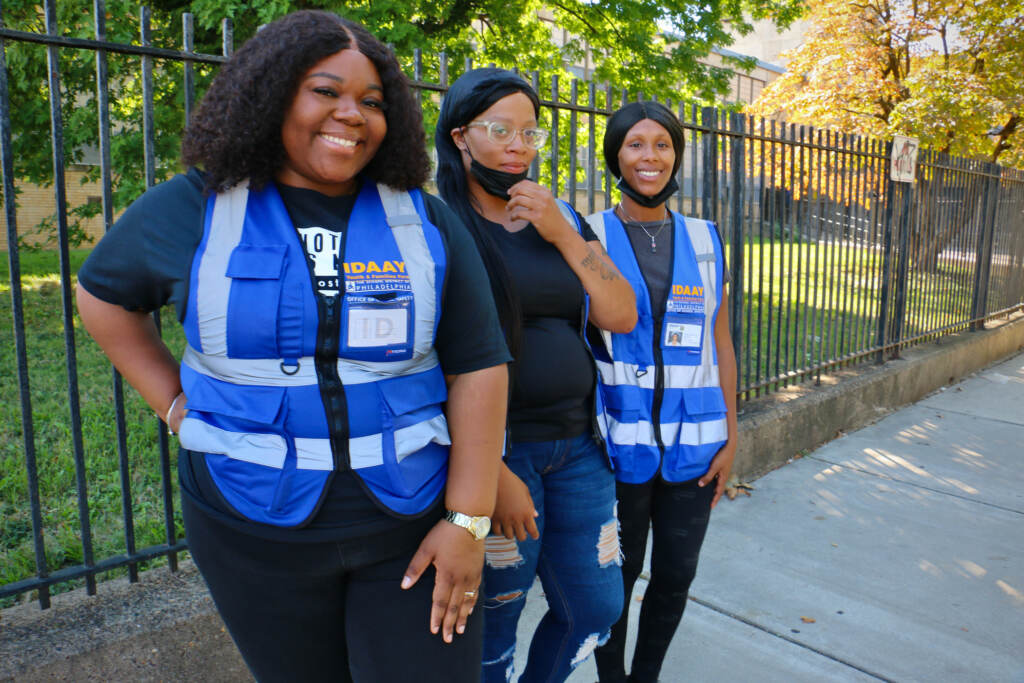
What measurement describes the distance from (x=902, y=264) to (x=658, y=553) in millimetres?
5372

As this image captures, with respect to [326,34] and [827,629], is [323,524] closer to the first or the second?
[326,34]

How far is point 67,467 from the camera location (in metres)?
4.71

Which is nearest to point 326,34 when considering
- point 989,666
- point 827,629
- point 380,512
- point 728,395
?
point 380,512

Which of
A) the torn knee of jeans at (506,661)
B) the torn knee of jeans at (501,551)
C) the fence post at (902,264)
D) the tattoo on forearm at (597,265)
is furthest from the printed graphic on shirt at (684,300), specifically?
the fence post at (902,264)

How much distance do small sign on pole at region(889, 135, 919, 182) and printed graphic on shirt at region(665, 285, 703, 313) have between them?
15.6ft

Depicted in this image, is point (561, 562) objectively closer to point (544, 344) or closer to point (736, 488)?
point (544, 344)

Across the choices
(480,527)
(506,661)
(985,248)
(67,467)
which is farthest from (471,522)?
(985,248)

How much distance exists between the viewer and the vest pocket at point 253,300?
1.35 m

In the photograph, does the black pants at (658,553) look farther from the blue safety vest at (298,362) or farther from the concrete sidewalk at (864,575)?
the blue safety vest at (298,362)

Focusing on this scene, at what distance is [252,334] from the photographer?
1355 millimetres

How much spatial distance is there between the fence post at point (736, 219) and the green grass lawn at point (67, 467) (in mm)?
3335

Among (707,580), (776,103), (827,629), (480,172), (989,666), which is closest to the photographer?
(480,172)

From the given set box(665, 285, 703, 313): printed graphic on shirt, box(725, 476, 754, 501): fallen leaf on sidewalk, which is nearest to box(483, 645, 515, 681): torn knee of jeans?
box(665, 285, 703, 313): printed graphic on shirt

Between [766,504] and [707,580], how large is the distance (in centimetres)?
105
